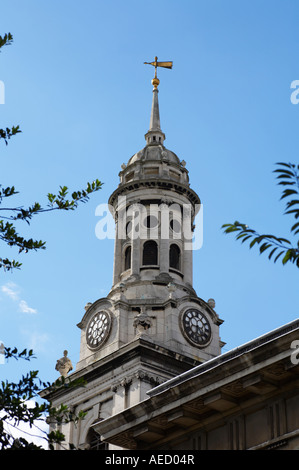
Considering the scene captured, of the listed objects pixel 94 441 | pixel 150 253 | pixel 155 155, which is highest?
pixel 155 155

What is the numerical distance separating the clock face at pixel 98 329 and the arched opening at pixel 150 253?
5.34 metres

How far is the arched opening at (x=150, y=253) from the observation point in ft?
223

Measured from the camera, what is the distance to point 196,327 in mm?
64250

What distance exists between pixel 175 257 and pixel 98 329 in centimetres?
855

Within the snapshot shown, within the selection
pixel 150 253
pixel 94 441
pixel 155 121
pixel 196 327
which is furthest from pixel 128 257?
pixel 94 441

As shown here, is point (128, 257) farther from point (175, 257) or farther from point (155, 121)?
point (155, 121)

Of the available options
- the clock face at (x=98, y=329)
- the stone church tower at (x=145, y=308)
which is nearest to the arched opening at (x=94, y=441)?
the stone church tower at (x=145, y=308)

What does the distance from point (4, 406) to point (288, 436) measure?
318 inches

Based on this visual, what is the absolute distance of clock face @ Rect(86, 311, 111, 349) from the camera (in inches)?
2501

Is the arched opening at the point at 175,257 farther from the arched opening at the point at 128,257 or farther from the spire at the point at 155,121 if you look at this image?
the spire at the point at 155,121

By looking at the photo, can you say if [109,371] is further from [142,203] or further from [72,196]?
[72,196]

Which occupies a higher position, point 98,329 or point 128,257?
point 128,257

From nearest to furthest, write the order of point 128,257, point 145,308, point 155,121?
point 145,308 < point 128,257 < point 155,121

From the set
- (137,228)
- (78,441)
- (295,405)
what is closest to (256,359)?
(295,405)
